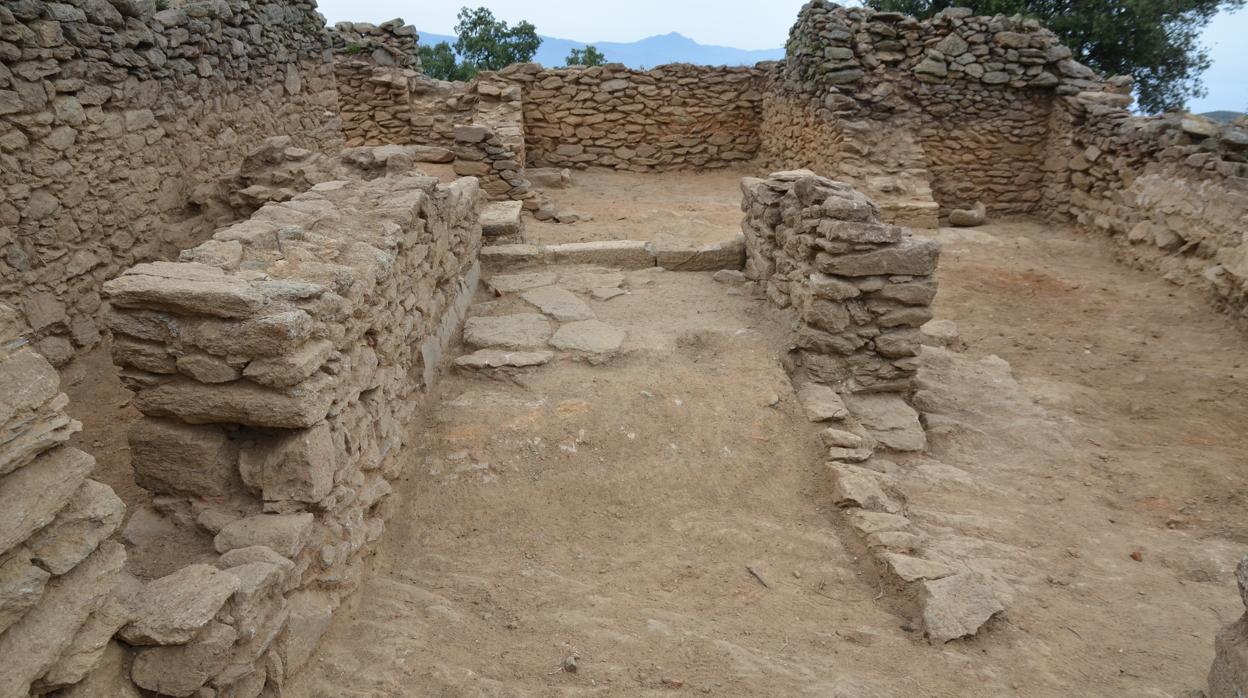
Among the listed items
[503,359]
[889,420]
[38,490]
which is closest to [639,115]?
[503,359]

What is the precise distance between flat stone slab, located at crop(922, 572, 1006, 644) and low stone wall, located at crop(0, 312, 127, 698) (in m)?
3.17

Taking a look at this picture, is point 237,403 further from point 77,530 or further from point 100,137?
point 100,137

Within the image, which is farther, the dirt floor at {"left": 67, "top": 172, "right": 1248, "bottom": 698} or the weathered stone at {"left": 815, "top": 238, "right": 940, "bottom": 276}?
the weathered stone at {"left": 815, "top": 238, "right": 940, "bottom": 276}

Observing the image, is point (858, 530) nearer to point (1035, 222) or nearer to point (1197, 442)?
point (1197, 442)

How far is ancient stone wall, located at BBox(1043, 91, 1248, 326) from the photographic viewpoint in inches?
324

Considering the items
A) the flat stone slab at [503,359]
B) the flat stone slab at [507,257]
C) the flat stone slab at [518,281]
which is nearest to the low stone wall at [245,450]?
the flat stone slab at [503,359]

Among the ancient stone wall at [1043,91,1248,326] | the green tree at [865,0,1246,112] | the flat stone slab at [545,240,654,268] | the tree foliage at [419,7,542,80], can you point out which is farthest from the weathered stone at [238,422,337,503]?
the tree foliage at [419,7,542,80]

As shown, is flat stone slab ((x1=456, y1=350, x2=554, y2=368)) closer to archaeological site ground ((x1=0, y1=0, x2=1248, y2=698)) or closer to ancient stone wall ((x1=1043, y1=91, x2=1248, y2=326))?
archaeological site ground ((x1=0, y1=0, x2=1248, y2=698))

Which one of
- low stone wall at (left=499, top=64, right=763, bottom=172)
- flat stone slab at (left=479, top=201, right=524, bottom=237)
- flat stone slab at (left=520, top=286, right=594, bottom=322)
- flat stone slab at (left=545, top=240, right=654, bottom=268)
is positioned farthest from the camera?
low stone wall at (left=499, top=64, right=763, bottom=172)

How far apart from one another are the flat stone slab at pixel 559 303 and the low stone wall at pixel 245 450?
8.57ft

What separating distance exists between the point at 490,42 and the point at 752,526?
1006 inches

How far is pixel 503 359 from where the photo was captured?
552 cm

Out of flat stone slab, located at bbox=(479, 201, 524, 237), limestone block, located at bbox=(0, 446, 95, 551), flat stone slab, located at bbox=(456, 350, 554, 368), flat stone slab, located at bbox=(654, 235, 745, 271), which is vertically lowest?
flat stone slab, located at bbox=(456, 350, 554, 368)

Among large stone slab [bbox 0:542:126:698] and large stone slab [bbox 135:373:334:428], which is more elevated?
large stone slab [bbox 135:373:334:428]
